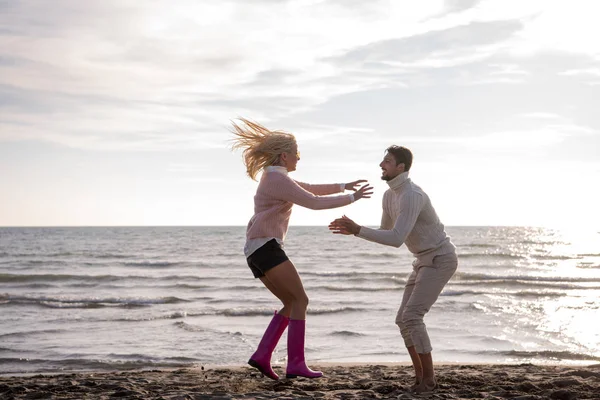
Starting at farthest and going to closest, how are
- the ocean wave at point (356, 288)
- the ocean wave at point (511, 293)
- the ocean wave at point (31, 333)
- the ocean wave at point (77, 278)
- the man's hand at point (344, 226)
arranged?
the ocean wave at point (77, 278) → the ocean wave at point (356, 288) → the ocean wave at point (511, 293) → the ocean wave at point (31, 333) → the man's hand at point (344, 226)

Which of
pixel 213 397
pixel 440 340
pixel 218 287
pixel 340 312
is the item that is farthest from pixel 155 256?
Result: pixel 213 397

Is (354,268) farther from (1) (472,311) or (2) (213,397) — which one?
(2) (213,397)

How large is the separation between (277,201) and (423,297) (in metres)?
1.38

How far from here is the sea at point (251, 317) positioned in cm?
889

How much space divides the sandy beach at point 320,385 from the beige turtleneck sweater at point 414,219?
116 centimetres

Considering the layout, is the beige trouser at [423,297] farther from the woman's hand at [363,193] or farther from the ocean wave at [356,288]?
the ocean wave at [356,288]

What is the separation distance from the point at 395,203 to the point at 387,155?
0.39 meters

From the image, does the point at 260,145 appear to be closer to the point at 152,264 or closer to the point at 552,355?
the point at 552,355

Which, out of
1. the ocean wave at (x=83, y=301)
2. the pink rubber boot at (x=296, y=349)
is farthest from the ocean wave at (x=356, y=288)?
the pink rubber boot at (x=296, y=349)

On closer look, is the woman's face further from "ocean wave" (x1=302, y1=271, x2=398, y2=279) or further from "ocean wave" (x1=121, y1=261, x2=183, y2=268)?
"ocean wave" (x1=121, y1=261, x2=183, y2=268)

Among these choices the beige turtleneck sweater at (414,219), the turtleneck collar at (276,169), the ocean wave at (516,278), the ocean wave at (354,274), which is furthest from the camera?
the ocean wave at (354,274)

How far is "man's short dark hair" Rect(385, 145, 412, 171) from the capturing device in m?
5.18

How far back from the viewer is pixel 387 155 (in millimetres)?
5211

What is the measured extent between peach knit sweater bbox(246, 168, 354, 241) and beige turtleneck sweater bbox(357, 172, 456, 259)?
0.37 m
